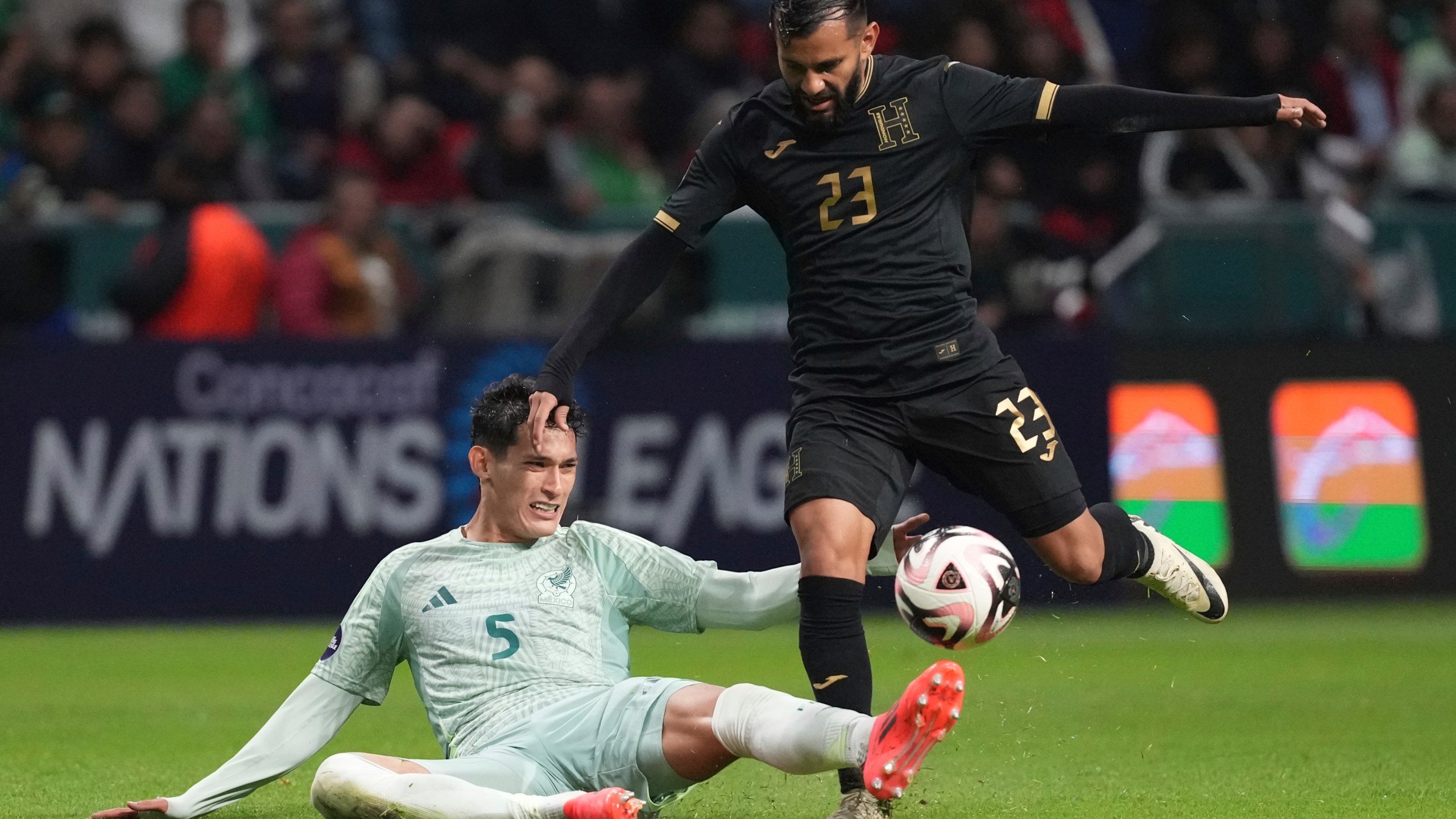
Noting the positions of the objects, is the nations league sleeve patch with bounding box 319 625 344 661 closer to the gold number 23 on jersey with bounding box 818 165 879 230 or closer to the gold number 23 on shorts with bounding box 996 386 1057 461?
the gold number 23 on jersey with bounding box 818 165 879 230

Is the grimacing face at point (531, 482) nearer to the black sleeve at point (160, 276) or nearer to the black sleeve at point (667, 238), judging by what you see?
the black sleeve at point (667, 238)

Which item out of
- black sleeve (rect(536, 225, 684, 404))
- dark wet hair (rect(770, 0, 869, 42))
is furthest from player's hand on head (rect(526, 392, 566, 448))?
dark wet hair (rect(770, 0, 869, 42))

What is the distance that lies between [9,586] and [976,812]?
731 centimetres

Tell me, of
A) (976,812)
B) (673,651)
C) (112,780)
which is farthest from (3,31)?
(976,812)

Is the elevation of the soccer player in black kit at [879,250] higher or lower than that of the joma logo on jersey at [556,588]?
higher

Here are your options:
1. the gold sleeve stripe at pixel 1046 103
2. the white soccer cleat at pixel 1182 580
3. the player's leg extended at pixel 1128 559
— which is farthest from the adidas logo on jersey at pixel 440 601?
the white soccer cleat at pixel 1182 580

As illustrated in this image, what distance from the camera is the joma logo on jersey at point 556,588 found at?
5.45 meters

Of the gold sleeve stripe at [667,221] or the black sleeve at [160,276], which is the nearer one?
the gold sleeve stripe at [667,221]

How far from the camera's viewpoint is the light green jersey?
5387 millimetres

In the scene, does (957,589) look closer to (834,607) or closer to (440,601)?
(834,607)

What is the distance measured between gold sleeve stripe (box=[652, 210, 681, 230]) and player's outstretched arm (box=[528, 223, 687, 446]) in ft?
0.05

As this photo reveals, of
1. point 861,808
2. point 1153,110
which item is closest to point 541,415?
point 861,808

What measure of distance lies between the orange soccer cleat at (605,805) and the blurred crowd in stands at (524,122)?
22.6 feet

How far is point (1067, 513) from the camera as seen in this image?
235 inches
